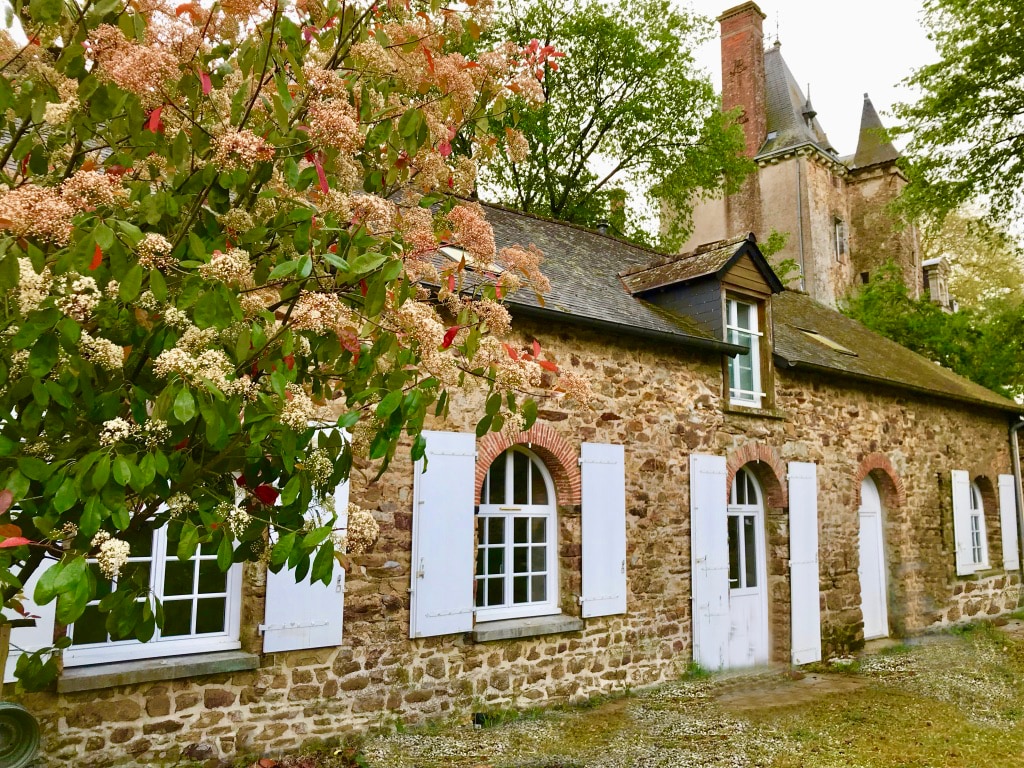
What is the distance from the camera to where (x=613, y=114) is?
1909 cm

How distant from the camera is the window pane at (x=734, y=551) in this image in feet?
31.1

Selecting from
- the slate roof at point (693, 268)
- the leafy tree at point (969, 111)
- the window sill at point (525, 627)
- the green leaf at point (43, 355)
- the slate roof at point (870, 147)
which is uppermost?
the slate roof at point (870, 147)

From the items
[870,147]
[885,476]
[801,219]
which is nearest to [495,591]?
[885,476]

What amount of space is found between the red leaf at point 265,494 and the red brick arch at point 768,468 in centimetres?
760

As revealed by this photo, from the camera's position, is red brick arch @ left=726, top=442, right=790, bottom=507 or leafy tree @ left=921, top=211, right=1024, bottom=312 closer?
red brick arch @ left=726, top=442, right=790, bottom=507

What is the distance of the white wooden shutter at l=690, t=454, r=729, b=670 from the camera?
8.59 metres

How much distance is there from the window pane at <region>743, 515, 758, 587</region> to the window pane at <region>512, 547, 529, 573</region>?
137 inches

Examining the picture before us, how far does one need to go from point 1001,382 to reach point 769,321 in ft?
36.6

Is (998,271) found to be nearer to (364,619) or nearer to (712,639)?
(712,639)

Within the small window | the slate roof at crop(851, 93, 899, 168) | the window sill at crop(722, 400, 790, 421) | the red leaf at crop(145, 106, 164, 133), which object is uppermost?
the slate roof at crop(851, 93, 899, 168)

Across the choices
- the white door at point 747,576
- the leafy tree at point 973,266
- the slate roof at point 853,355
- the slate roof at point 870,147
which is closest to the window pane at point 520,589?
the white door at point 747,576

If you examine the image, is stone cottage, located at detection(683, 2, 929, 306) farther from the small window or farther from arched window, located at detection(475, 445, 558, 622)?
arched window, located at detection(475, 445, 558, 622)

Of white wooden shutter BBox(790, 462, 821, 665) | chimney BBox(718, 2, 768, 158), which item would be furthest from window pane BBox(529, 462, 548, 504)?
chimney BBox(718, 2, 768, 158)

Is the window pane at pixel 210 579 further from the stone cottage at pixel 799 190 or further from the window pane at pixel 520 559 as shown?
the stone cottage at pixel 799 190
